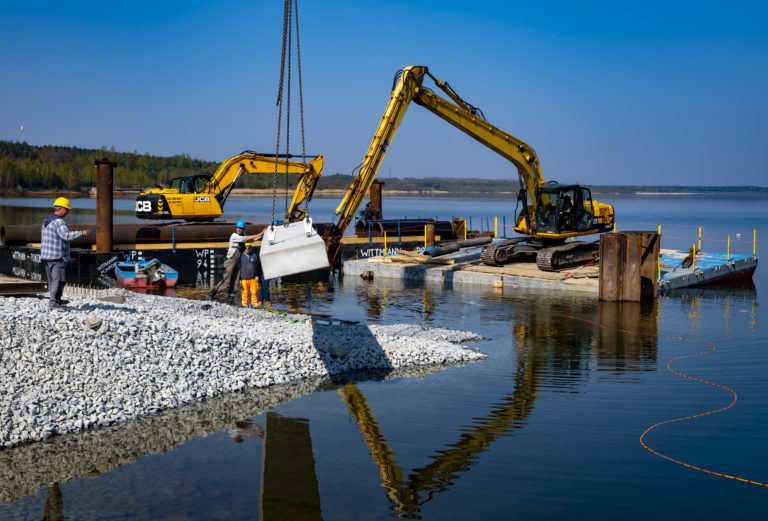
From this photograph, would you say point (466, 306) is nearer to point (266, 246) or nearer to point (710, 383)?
point (710, 383)

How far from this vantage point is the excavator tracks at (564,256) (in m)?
23.6

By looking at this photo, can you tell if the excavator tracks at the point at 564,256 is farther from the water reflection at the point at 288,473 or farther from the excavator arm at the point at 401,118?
the water reflection at the point at 288,473

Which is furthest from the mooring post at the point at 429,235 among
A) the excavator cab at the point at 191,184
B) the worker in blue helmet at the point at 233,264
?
the worker in blue helmet at the point at 233,264

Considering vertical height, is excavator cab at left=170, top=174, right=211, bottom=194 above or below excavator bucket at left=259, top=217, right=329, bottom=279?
above

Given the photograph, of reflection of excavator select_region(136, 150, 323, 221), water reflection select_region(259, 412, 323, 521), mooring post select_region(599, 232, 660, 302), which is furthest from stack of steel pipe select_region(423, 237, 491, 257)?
water reflection select_region(259, 412, 323, 521)

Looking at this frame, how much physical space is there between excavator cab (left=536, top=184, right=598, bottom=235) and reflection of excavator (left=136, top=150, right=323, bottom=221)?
367 inches

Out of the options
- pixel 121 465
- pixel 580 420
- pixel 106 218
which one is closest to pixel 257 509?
pixel 121 465

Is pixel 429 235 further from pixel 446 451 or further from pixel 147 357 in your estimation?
pixel 446 451

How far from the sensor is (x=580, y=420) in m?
9.83

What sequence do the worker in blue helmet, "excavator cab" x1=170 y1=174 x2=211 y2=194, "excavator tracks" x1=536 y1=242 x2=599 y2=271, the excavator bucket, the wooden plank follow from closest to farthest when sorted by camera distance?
the excavator bucket
the wooden plank
the worker in blue helmet
"excavator tracks" x1=536 y1=242 x2=599 y2=271
"excavator cab" x1=170 y1=174 x2=211 y2=194

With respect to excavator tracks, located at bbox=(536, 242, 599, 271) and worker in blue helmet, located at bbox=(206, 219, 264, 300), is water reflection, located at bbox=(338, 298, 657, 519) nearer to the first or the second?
excavator tracks, located at bbox=(536, 242, 599, 271)

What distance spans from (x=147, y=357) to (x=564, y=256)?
16.1 metres

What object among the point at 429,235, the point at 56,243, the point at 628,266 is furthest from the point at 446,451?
the point at 429,235

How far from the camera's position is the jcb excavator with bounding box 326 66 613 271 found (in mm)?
23391
